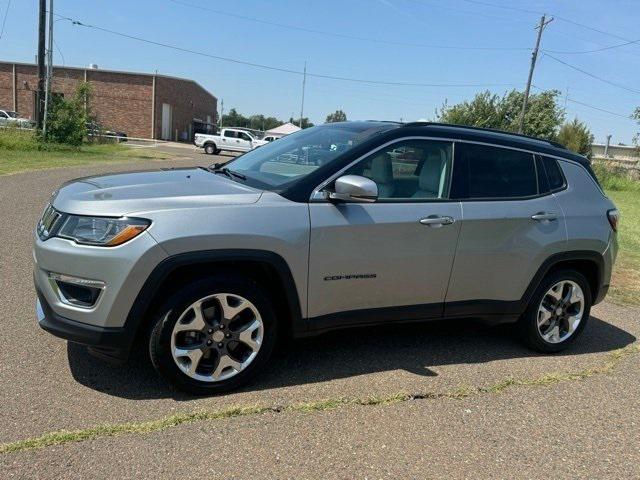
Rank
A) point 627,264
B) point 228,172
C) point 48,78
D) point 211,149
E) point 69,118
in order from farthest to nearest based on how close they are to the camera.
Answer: point 211,149, point 69,118, point 48,78, point 627,264, point 228,172

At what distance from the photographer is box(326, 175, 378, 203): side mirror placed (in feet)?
11.3

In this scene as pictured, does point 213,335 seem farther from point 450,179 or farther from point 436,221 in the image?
point 450,179

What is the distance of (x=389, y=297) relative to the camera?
390 centimetres

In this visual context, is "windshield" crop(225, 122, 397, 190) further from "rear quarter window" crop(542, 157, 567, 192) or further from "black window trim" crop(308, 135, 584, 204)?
"rear quarter window" crop(542, 157, 567, 192)

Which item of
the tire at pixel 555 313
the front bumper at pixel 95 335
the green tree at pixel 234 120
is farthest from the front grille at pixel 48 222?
the green tree at pixel 234 120

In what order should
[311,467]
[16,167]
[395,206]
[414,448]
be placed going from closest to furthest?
[311,467], [414,448], [395,206], [16,167]

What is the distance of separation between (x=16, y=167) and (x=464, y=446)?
1580cm

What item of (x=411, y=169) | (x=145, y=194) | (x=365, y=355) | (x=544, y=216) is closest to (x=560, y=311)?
(x=544, y=216)

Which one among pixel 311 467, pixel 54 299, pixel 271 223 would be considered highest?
pixel 271 223

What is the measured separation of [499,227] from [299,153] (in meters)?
1.68

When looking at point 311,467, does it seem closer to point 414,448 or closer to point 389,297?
point 414,448

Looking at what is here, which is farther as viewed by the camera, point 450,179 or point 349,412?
point 450,179

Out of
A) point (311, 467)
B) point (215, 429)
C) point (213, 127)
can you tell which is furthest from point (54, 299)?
point (213, 127)

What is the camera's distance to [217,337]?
11.3 feet
